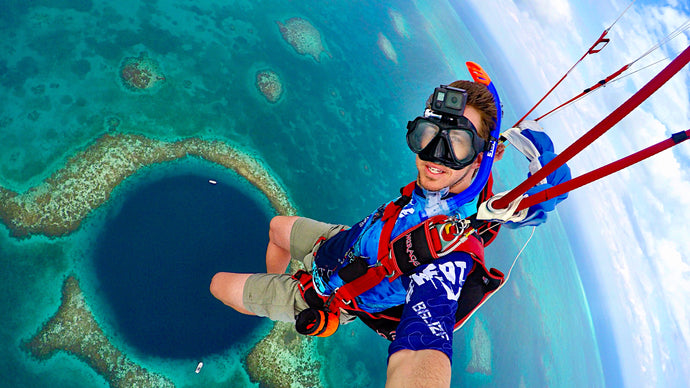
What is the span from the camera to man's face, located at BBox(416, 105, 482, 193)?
70.0 inches

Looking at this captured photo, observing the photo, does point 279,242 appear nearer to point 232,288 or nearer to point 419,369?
point 232,288

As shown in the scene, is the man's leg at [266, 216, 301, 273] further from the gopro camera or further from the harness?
the gopro camera

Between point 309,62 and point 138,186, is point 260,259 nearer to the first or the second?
point 138,186

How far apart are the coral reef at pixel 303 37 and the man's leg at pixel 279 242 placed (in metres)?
5.35

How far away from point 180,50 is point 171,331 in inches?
191

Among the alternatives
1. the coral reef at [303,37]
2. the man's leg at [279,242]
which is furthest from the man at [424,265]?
the coral reef at [303,37]

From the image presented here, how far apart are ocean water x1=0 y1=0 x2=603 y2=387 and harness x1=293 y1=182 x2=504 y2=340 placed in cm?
259

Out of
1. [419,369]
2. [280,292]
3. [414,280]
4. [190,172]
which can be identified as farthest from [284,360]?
[419,369]

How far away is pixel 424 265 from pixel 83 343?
423cm

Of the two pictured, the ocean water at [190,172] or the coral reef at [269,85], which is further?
the coral reef at [269,85]

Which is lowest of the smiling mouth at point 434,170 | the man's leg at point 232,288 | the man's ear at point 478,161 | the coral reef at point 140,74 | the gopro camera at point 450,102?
the coral reef at point 140,74

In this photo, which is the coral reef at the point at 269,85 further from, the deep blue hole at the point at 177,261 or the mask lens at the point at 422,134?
the mask lens at the point at 422,134

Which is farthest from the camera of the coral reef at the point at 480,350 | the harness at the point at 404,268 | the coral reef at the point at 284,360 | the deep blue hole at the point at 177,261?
the coral reef at the point at 480,350

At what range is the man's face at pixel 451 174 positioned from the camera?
1.78m
